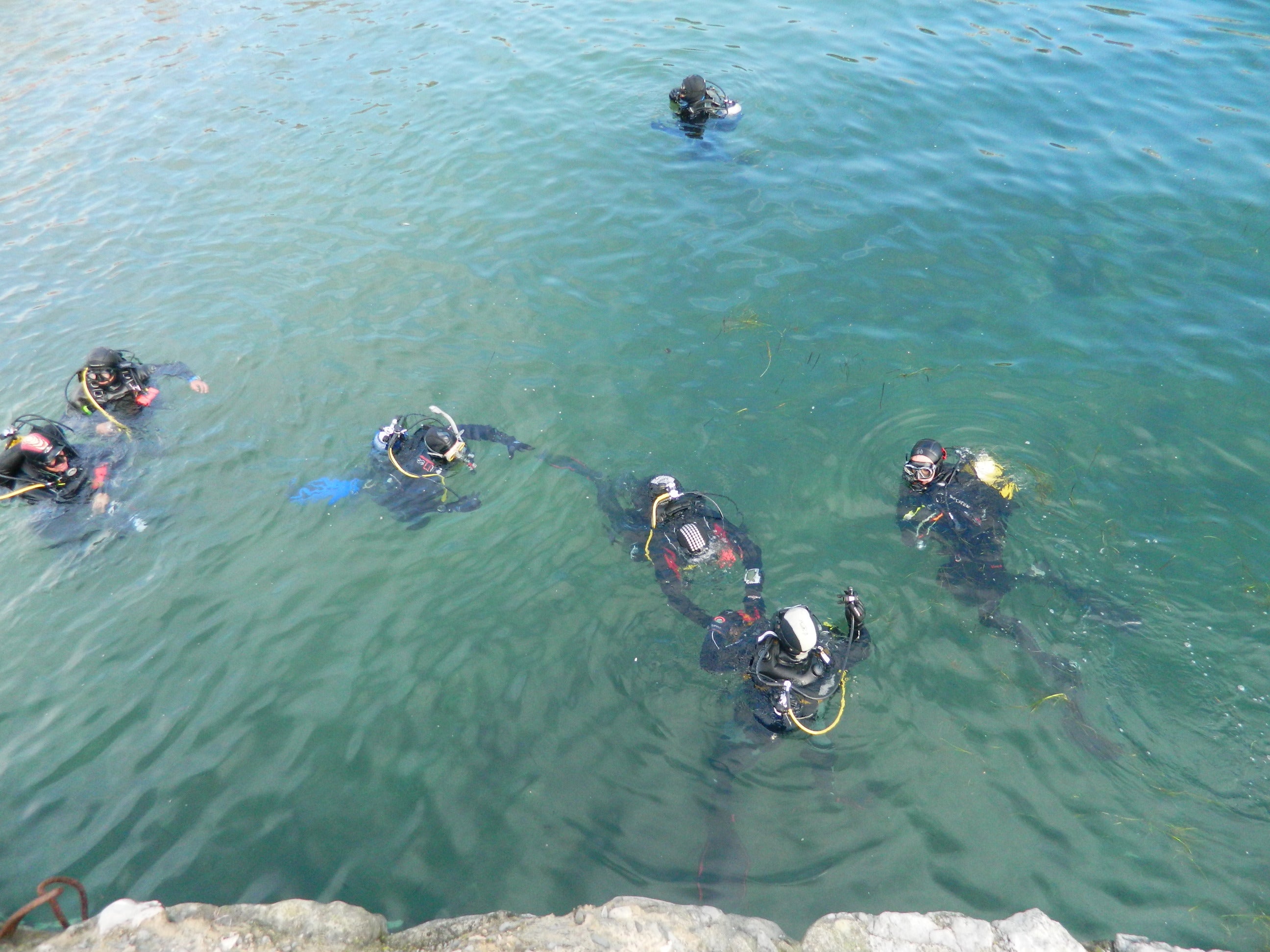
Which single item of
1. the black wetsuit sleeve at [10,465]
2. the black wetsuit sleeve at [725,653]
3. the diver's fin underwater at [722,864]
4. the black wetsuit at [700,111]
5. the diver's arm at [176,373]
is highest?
the black wetsuit at [700,111]

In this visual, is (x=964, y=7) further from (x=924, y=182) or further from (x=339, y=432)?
(x=339, y=432)

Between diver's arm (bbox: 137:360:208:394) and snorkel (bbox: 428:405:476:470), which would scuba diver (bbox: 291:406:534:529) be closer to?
snorkel (bbox: 428:405:476:470)

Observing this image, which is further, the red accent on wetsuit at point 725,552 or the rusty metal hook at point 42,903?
the red accent on wetsuit at point 725,552

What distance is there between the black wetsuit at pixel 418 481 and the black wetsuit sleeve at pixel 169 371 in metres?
3.41

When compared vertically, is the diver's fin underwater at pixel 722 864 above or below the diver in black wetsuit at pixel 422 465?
below

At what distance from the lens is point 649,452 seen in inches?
305

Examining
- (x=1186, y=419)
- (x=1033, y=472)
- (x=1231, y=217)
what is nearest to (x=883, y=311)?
(x=1033, y=472)

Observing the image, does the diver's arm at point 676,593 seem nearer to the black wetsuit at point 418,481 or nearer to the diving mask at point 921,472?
the black wetsuit at point 418,481

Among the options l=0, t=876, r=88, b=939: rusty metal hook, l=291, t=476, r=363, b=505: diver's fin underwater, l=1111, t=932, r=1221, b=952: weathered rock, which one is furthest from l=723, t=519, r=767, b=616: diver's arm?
l=0, t=876, r=88, b=939: rusty metal hook

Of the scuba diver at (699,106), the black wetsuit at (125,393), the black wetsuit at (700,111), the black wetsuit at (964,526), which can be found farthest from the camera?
the black wetsuit at (700,111)

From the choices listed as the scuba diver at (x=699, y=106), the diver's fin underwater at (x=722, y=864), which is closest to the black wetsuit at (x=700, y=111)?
the scuba diver at (x=699, y=106)

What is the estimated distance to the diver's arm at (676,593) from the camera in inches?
239

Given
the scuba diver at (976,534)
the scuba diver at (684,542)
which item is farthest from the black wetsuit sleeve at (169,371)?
the scuba diver at (976,534)

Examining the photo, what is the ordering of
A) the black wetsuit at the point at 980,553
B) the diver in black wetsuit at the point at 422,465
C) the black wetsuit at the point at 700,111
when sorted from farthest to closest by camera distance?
the black wetsuit at the point at 700,111
the diver in black wetsuit at the point at 422,465
the black wetsuit at the point at 980,553
